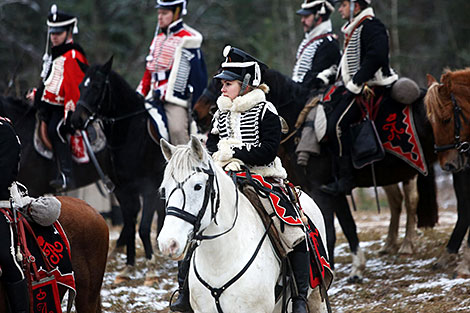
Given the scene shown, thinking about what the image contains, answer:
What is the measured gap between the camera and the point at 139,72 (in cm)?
2239

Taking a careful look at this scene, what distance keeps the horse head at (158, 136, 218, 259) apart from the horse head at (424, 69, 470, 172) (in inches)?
173

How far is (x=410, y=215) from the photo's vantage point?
10.2 metres

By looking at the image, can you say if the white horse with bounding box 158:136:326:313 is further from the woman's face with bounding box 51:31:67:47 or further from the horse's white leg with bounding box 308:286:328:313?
the woman's face with bounding box 51:31:67:47

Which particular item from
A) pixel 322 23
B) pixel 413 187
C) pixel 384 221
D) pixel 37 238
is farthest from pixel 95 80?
pixel 384 221

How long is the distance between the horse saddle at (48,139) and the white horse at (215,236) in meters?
5.27

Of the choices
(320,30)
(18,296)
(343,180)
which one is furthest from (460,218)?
(18,296)

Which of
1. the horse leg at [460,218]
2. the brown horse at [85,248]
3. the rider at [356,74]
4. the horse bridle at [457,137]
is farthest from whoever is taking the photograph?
the rider at [356,74]

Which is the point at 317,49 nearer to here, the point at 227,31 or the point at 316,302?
the point at 316,302

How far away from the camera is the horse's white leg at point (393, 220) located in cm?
1034

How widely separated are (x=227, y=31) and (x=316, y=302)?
20.2 m

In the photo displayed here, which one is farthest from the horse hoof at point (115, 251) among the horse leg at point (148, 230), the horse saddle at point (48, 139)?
the horse saddle at point (48, 139)

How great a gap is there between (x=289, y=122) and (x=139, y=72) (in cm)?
1409

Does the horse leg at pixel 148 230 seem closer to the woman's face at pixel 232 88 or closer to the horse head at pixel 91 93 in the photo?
the horse head at pixel 91 93

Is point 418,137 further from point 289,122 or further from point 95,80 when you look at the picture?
point 95,80
